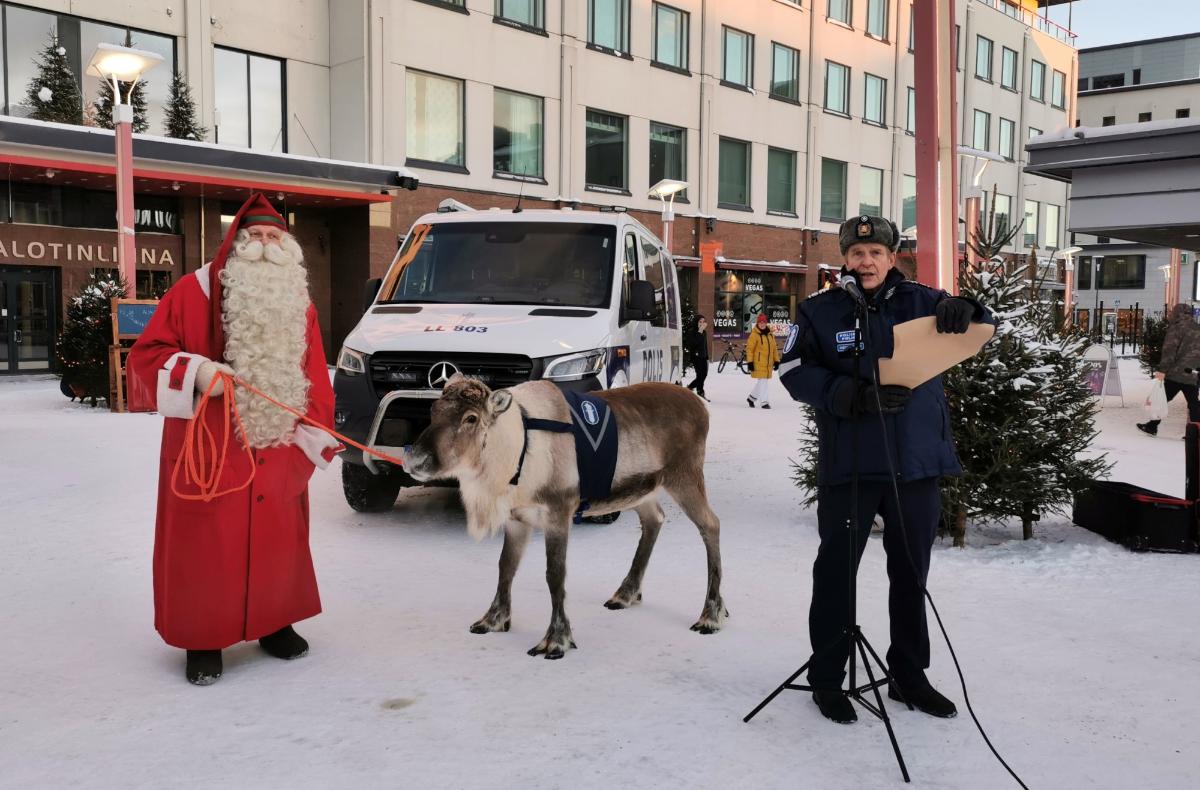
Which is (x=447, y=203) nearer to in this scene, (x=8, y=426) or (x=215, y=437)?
(x=215, y=437)

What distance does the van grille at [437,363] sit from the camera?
6637mm

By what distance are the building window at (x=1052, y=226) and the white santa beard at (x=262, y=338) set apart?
48.9 metres

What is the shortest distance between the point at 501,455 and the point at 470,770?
1380 mm

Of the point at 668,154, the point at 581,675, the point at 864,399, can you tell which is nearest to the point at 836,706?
the point at 581,675

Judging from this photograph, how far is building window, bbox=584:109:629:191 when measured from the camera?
27422mm

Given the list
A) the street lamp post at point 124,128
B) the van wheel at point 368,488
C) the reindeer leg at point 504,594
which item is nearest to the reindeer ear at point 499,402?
the reindeer leg at point 504,594

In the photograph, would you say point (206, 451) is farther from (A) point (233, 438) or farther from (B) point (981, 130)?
(B) point (981, 130)

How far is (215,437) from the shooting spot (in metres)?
4.10

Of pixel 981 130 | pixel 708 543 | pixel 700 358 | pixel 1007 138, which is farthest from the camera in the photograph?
pixel 1007 138

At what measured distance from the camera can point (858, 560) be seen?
12.7 ft

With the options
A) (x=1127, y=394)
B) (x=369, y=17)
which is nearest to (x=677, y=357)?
(x=1127, y=394)

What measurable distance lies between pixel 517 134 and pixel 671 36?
6972mm

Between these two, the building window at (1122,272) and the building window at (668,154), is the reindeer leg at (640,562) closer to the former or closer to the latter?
the building window at (668,154)

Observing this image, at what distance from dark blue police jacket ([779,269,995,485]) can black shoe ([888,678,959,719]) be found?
897mm
